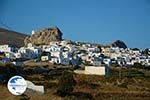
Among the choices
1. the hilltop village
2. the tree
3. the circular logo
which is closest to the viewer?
the circular logo

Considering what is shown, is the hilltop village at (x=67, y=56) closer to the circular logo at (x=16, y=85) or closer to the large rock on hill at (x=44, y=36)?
the large rock on hill at (x=44, y=36)

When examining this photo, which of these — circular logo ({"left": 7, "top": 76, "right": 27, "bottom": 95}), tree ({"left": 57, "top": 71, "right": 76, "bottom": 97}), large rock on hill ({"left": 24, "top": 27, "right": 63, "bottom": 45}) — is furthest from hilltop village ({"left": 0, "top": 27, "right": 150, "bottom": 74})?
circular logo ({"left": 7, "top": 76, "right": 27, "bottom": 95})

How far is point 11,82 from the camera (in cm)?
1938

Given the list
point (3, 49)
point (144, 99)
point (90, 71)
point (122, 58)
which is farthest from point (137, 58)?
point (144, 99)

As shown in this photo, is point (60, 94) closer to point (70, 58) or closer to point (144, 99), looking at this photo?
point (144, 99)

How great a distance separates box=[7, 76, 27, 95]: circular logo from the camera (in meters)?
19.2

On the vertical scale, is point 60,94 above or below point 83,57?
below

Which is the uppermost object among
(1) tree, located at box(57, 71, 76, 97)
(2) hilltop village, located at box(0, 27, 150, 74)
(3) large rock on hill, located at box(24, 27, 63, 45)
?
(3) large rock on hill, located at box(24, 27, 63, 45)

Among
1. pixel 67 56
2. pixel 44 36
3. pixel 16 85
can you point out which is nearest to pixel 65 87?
pixel 16 85

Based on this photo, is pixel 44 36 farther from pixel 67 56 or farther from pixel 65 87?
pixel 65 87

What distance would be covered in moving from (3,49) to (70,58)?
16588mm

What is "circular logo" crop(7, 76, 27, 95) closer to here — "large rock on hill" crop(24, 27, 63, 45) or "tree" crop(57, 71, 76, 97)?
"tree" crop(57, 71, 76, 97)

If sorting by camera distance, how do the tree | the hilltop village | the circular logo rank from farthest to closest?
the hilltop village, the tree, the circular logo

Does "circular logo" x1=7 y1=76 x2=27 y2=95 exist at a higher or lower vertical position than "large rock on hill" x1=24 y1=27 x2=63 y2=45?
lower
